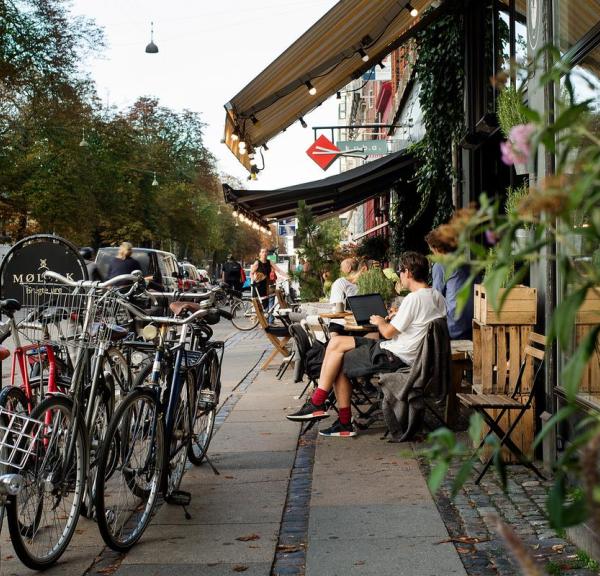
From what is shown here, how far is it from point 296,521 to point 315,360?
368 centimetres

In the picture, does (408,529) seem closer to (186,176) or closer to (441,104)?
(441,104)

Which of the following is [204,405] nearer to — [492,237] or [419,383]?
[419,383]

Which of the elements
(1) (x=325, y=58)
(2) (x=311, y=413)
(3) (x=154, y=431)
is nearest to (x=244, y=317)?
(1) (x=325, y=58)

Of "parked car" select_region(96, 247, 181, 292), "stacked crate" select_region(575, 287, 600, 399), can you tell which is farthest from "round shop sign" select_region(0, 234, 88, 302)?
"parked car" select_region(96, 247, 181, 292)

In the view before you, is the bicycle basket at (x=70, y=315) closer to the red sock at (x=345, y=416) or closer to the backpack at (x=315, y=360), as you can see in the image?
the red sock at (x=345, y=416)

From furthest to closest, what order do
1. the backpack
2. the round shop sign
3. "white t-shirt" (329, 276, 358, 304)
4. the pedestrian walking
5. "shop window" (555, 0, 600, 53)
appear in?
the pedestrian walking < "white t-shirt" (329, 276, 358, 304) < the backpack < the round shop sign < "shop window" (555, 0, 600, 53)

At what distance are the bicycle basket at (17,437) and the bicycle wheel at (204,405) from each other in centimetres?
181

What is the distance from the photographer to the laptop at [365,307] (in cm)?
925

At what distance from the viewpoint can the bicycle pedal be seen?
5.77 metres

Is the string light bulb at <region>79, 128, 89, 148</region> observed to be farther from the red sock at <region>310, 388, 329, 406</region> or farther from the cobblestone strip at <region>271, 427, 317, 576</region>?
the cobblestone strip at <region>271, 427, 317, 576</region>

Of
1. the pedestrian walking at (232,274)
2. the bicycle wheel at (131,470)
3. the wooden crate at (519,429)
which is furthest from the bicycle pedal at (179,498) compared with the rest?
the pedestrian walking at (232,274)

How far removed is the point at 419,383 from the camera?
760cm

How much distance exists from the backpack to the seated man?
684 millimetres

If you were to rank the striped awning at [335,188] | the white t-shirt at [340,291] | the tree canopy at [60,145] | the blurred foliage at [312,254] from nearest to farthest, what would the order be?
the white t-shirt at [340,291]
the blurred foliage at [312,254]
the striped awning at [335,188]
the tree canopy at [60,145]
